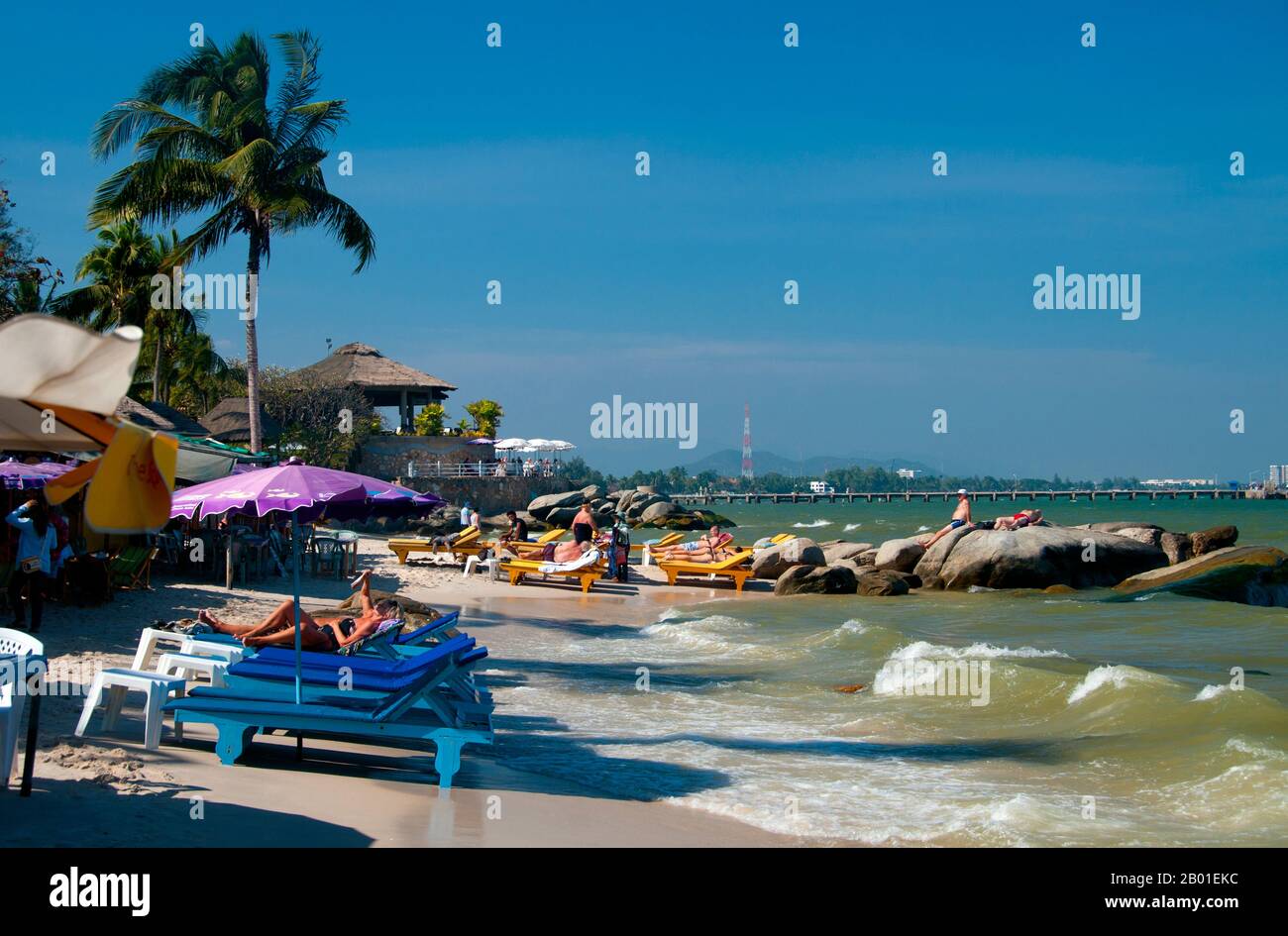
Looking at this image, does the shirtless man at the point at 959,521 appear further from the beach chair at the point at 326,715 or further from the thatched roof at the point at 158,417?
the beach chair at the point at 326,715

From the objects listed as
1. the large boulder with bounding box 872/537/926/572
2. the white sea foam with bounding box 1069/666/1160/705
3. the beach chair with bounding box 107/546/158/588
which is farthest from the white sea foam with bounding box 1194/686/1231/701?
the large boulder with bounding box 872/537/926/572

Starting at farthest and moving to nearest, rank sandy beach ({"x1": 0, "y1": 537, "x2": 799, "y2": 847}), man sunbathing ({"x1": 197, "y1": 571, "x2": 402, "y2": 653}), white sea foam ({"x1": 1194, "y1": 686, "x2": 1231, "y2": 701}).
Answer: white sea foam ({"x1": 1194, "y1": 686, "x2": 1231, "y2": 701}) < man sunbathing ({"x1": 197, "y1": 571, "x2": 402, "y2": 653}) < sandy beach ({"x1": 0, "y1": 537, "x2": 799, "y2": 847})

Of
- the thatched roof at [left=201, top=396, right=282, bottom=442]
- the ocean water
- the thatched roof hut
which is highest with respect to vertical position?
the thatched roof hut

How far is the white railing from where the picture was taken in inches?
1919

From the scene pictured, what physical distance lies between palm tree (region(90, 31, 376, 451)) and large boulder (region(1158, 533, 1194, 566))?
22267mm

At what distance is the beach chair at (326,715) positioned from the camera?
7.45m

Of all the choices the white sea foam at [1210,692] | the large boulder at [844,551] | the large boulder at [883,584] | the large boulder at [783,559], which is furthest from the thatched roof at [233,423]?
the white sea foam at [1210,692]

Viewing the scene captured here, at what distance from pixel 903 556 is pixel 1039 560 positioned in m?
3.46

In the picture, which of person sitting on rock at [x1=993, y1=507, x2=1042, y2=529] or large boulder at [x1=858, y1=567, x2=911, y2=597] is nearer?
large boulder at [x1=858, y1=567, x2=911, y2=597]

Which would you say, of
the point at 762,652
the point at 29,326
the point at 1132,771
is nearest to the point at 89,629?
the point at 762,652

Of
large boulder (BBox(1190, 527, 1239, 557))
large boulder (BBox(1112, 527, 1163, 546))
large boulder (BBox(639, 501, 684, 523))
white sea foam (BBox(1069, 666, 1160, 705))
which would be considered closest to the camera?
white sea foam (BBox(1069, 666, 1160, 705))

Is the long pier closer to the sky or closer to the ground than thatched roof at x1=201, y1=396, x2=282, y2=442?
closer to the ground

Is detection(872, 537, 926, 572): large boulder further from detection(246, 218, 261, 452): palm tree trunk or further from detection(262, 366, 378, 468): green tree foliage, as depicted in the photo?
detection(262, 366, 378, 468): green tree foliage
